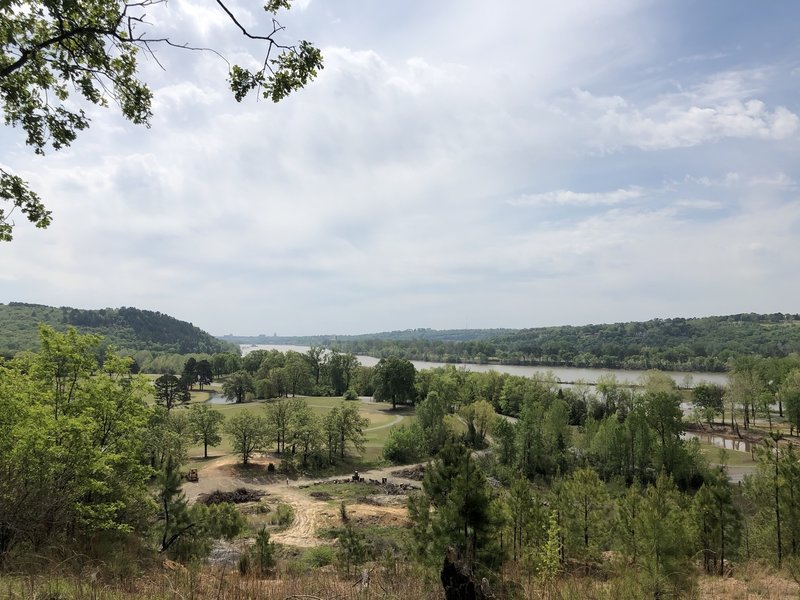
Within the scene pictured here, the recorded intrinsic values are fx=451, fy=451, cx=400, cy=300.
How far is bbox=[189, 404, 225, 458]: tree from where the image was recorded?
41969 millimetres

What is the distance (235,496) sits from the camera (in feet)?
105

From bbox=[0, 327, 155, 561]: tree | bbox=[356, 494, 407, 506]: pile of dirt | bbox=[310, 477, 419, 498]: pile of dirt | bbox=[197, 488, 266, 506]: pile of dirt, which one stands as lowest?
bbox=[310, 477, 419, 498]: pile of dirt

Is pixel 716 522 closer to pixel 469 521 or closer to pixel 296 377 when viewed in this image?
pixel 469 521

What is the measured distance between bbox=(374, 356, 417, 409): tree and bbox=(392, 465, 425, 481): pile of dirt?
95.4 feet

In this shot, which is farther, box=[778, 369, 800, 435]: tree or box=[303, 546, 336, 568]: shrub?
box=[778, 369, 800, 435]: tree

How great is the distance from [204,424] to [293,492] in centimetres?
1305

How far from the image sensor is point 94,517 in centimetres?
1181

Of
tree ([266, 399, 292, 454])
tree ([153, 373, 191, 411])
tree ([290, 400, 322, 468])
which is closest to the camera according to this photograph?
tree ([290, 400, 322, 468])

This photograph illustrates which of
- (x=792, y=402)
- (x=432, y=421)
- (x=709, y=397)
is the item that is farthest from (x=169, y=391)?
(x=792, y=402)

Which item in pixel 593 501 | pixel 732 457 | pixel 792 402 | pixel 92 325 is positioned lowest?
pixel 732 457

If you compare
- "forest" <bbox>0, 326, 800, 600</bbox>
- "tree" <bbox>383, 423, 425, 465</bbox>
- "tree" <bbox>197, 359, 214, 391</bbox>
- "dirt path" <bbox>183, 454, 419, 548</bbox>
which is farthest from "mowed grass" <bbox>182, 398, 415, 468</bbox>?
"tree" <bbox>197, 359, 214, 391</bbox>

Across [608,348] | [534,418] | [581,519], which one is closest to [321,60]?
[581,519]

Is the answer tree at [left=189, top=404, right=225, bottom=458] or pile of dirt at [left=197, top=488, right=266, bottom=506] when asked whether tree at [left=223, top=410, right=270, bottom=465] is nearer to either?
tree at [left=189, top=404, right=225, bottom=458]

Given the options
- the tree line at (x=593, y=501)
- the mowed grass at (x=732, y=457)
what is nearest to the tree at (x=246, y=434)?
the tree line at (x=593, y=501)
